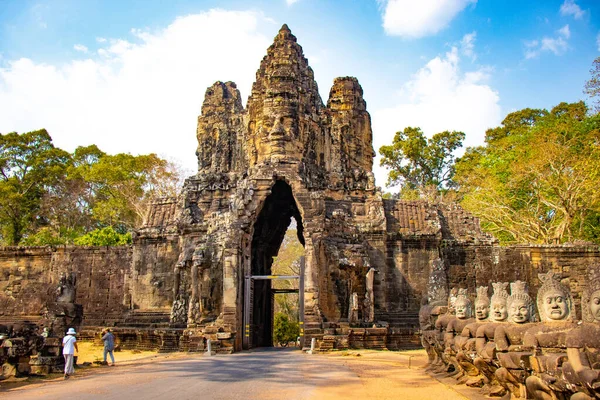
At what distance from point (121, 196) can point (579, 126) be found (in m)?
26.9

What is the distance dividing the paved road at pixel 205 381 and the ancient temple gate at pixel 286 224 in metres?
3.61

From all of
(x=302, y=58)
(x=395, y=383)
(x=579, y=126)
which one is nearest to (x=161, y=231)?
(x=302, y=58)

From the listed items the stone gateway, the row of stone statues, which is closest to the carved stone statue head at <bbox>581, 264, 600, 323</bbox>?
the row of stone statues

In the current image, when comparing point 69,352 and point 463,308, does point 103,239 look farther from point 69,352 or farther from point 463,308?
point 463,308

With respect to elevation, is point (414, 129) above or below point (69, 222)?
above

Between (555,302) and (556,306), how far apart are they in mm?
45

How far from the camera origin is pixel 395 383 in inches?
384

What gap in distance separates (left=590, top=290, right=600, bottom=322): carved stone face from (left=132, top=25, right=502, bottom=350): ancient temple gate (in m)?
10.8

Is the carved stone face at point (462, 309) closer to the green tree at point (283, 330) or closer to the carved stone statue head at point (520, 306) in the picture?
the carved stone statue head at point (520, 306)

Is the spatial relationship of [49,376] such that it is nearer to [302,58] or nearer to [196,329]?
[196,329]

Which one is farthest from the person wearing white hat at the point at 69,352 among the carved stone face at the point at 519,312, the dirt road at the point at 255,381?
the carved stone face at the point at 519,312

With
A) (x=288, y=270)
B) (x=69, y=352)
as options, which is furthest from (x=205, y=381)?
(x=288, y=270)

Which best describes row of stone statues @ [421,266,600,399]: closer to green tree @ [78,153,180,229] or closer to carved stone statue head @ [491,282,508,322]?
carved stone statue head @ [491,282,508,322]

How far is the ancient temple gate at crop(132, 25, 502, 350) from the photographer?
57.5 feet
